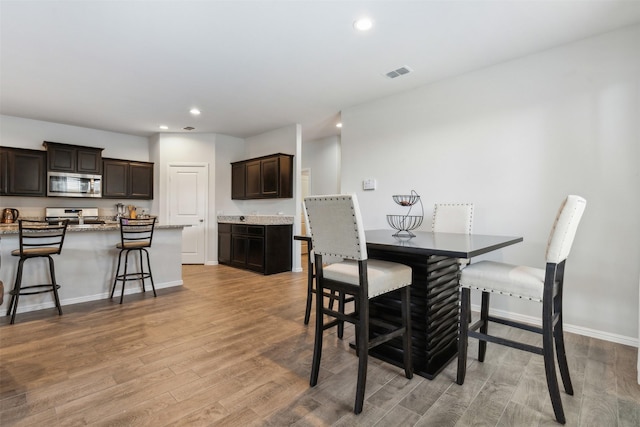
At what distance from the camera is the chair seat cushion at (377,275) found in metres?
1.81

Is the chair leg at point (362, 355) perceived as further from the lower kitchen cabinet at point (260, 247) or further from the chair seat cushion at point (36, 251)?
the lower kitchen cabinet at point (260, 247)

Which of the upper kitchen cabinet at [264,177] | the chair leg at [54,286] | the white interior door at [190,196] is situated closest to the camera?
the chair leg at [54,286]

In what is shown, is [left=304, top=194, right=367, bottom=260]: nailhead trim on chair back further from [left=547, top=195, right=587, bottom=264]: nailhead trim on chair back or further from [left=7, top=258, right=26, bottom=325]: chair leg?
[left=7, top=258, right=26, bottom=325]: chair leg

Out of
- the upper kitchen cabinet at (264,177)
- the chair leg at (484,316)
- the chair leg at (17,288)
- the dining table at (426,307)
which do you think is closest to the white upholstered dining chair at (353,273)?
the dining table at (426,307)

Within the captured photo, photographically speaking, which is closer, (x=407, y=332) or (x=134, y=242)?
(x=407, y=332)

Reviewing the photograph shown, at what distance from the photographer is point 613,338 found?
2.62 meters

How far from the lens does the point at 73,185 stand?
18.0 feet

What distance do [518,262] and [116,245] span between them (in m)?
4.52

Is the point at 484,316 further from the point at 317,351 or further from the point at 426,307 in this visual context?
the point at 317,351

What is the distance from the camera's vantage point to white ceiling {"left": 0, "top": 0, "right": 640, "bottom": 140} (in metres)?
2.38

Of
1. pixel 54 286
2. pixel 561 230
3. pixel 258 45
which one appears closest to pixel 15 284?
pixel 54 286

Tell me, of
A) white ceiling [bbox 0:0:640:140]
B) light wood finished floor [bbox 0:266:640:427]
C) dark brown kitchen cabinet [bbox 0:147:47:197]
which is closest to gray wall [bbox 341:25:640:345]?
white ceiling [bbox 0:0:640:140]

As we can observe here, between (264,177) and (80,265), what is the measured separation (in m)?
3.10

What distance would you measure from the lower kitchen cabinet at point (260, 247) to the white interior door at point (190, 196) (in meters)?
0.71
